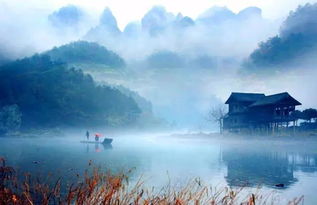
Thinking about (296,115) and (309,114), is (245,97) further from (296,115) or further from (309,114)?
(309,114)

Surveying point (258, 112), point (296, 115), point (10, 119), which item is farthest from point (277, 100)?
point (10, 119)

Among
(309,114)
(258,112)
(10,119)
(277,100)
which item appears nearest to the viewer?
(309,114)

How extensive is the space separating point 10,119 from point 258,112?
8838 cm

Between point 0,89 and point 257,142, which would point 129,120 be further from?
point 257,142

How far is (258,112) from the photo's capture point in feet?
238

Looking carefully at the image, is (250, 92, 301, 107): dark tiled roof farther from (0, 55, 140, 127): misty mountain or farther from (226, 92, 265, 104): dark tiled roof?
(0, 55, 140, 127): misty mountain

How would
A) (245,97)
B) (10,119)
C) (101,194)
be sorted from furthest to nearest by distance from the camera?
(10,119) < (245,97) < (101,194)

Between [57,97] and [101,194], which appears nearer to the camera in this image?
[101,194]

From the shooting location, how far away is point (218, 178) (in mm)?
23531

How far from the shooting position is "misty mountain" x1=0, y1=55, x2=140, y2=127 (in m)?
132

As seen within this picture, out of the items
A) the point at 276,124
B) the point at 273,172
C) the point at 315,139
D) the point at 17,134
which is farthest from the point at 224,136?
the point at 17,134

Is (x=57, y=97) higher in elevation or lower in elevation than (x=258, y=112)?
higher

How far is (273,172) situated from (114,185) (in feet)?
75.6

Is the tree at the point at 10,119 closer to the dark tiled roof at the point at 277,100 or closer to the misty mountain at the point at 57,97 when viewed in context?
the misty mountain at the point at 57,97
